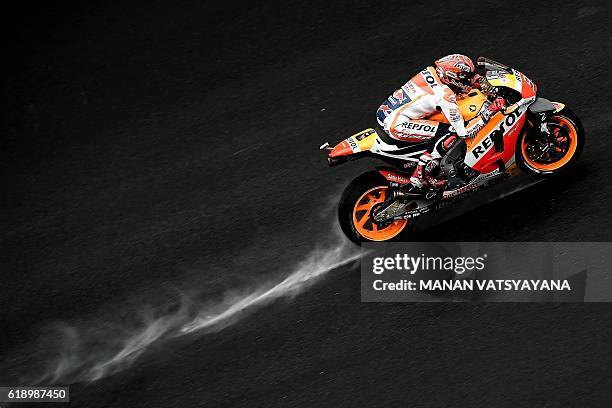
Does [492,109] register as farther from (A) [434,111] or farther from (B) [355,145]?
(B) [355,145]

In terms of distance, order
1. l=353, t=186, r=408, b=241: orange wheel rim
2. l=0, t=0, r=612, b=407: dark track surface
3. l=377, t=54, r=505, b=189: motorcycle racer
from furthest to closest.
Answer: l=353, t=186, r=408, b=241: orange wheel rim, l=377, t=54, r=505, b=189: motorcycle racer, l=0, t=0, r=612, b=407: dark track surface

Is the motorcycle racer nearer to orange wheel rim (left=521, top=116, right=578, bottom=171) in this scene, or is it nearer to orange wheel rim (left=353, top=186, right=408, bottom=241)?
orange wheel rim (left=353, top=186, right=408, bottom=241)

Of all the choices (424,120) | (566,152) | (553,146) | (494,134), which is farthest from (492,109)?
(566,152)

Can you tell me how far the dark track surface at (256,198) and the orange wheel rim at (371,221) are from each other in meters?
0.43

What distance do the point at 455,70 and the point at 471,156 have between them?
38.5 inches

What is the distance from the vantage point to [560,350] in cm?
943

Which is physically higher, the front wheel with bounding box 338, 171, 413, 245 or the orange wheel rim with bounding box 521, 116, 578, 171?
the orange wheel rim with bounding box 521, 116, 578, 171

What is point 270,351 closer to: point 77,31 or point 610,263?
point 610,263

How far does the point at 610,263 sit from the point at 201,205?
4794 millimetres

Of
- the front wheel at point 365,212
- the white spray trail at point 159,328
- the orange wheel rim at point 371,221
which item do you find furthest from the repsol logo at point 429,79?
the white spray trail at point 159,328

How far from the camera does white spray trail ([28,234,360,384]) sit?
1023 centimetres

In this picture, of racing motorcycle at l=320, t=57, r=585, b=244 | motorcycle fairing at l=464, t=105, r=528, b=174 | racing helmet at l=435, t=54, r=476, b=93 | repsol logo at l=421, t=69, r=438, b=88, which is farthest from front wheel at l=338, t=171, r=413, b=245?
racing helmet at l=435, t=54, r=476, b=93

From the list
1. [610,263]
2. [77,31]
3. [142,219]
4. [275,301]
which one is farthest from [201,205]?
[610,263]

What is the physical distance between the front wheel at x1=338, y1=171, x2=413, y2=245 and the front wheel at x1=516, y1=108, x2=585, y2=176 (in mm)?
1507
